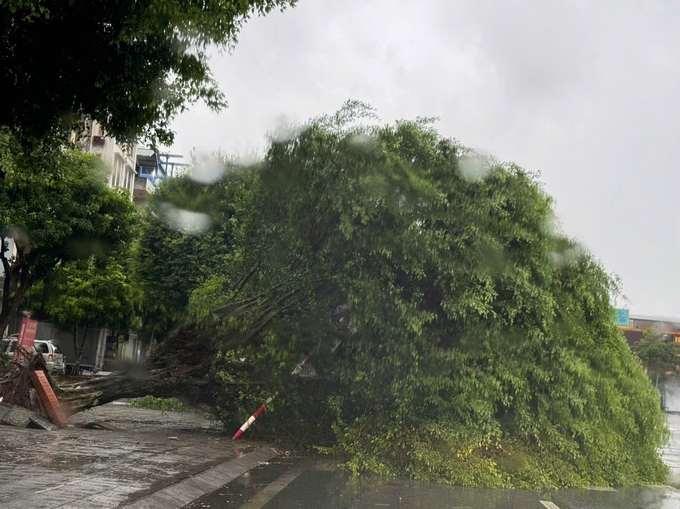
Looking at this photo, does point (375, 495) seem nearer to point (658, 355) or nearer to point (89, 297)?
point (89, 297)

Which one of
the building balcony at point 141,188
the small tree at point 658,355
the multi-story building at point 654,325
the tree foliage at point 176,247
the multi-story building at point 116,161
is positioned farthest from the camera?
the multi-story building at point 654,325

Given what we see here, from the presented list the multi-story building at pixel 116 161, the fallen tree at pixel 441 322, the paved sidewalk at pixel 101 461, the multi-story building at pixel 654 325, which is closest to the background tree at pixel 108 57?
the paved sidewalk at pixel 101 461

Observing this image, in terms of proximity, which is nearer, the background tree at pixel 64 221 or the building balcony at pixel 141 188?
the background tree at pixel 64 221

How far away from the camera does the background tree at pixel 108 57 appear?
7.59 m

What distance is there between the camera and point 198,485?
29.6 feet

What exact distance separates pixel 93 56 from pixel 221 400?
7678mm

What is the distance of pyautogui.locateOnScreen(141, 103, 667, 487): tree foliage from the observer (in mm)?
11812

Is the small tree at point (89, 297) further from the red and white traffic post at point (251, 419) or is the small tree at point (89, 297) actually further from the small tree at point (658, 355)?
the small tree at point (658, 355)

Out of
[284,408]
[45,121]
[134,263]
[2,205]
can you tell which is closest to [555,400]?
[284,408]

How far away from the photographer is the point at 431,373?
12133 mm

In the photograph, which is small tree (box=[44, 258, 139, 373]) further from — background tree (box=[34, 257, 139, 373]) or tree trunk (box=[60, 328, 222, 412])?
tree trunk (box=[60, 328, 222, 412])

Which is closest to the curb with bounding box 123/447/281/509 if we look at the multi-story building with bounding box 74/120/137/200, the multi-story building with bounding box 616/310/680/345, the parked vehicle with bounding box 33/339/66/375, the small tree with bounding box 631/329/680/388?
the parked vehicle with bounding box 33/339/66/375

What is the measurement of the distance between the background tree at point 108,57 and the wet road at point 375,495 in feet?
13.1

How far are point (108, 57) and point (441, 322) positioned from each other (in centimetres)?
640
